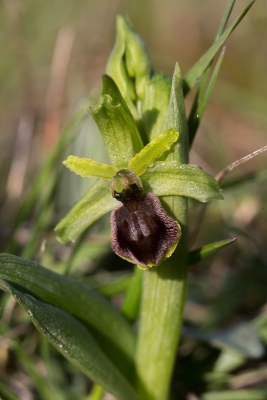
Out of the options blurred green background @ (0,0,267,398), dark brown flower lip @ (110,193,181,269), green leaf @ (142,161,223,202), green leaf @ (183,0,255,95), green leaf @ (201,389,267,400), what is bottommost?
green leaf @ (201,389,267,400)

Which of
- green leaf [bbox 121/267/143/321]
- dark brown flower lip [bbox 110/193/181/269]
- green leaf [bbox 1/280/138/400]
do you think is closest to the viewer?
green leaf [bbox 1/280/138/400]

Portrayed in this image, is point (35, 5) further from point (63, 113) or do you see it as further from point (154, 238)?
point (154, 238)

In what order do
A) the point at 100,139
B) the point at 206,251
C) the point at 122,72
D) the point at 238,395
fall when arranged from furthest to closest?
the point at 100,139 < the point at 238,395 < the point at 122,72 < the point at 206,251

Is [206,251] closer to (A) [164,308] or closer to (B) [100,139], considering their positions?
(A) [164,308]

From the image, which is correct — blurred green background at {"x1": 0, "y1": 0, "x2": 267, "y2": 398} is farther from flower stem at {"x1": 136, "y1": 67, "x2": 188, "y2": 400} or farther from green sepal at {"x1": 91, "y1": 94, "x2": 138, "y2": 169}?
green sepal at {"x1": 91, "y1": 94, "x2": 138, "y2": 169}

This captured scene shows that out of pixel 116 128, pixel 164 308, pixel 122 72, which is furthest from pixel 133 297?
pixel 122 72

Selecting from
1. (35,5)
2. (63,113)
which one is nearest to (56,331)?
(63,113)

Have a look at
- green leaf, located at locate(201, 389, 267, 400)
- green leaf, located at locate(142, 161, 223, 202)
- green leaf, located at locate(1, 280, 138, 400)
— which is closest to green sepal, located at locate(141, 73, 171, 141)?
green leaf, located at locate(142, 161, 223, 202)
